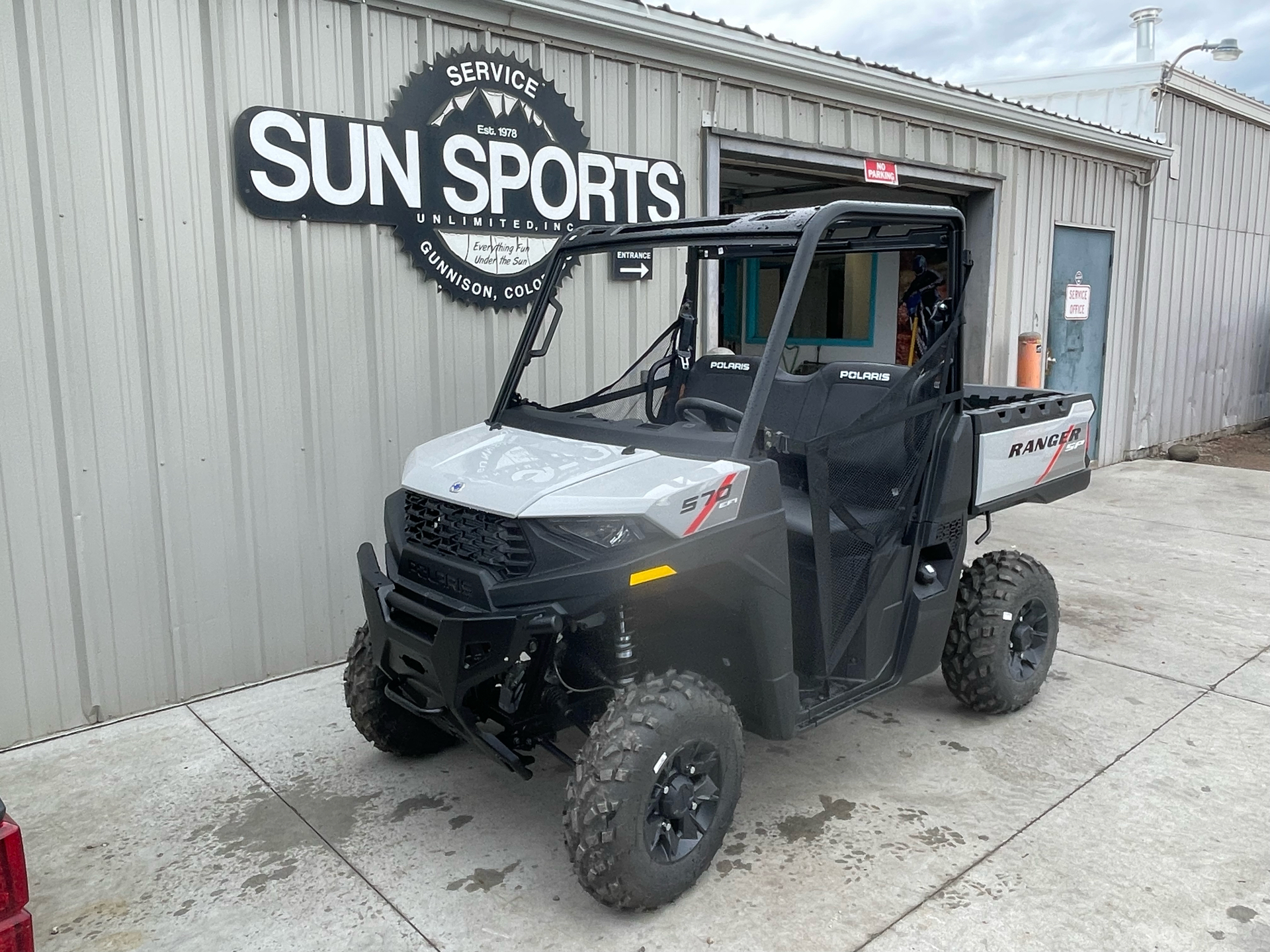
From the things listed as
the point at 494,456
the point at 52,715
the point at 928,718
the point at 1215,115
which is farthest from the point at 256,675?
the point at 1215,115

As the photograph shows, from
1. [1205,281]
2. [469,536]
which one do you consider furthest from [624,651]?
[1205,281]

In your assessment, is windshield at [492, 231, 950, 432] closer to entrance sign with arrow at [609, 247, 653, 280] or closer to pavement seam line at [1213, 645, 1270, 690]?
entrance sign with arrow at [609, 247, 653, 280]

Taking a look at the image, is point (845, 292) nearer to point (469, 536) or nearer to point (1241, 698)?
point (1241, 698)

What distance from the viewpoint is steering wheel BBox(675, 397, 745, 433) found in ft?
10.5

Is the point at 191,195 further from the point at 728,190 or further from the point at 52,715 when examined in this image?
the point at 728,190

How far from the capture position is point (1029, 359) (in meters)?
8.75

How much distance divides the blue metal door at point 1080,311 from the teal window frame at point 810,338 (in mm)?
1581

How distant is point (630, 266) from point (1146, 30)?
9.16 meters

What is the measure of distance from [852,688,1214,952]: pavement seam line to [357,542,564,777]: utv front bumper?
108cm

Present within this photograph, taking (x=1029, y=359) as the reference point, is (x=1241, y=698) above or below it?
below

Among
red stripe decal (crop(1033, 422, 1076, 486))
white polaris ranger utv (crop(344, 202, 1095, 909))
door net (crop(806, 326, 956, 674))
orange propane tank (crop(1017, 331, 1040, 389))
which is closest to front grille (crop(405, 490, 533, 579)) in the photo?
white polaris ranger utv (crop(344, 202, 1095, 909))

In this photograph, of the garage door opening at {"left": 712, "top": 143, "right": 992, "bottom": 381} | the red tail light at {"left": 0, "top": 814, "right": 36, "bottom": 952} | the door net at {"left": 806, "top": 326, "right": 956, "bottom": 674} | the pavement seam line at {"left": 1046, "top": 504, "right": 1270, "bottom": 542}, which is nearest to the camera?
the red tail light at {"left": 0, "top": 814, "right": 36, "bottom": 952}

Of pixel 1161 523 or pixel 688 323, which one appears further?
pixel 1161 523

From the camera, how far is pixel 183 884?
121 inches
